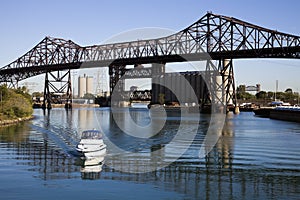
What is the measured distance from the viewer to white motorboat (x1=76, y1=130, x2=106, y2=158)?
94.7 feet

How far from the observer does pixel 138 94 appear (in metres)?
182

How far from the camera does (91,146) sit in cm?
2948

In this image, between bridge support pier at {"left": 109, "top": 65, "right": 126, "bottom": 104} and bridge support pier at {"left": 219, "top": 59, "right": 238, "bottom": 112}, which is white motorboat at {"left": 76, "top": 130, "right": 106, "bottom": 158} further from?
bridge support pier at {"left": 109, "top": 65, "right": 126, "bottom": 104}

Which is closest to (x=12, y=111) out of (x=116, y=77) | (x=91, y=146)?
(x=91, y=146)

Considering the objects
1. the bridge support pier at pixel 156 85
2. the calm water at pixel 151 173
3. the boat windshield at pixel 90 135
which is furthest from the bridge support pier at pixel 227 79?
the boat windshield at pixel 90 135

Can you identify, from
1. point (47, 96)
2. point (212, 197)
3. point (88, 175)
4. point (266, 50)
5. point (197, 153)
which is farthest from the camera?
point (47, 96)

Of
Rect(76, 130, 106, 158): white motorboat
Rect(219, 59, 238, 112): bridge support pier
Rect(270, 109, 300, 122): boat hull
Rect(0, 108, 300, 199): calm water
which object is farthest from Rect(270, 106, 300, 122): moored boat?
Rect(76, 130, 106, 158): white motorboat

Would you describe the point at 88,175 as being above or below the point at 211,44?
below

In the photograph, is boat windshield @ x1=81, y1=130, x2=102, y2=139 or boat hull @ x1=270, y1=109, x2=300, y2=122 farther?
boat hull @ x1=270, y1=109, x2=300, y2=122

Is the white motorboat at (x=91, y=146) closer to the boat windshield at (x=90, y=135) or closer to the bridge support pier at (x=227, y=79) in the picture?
the boat windshield at (x=90, y=135)

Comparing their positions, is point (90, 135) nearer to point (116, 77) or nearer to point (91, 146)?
point (91, 146)

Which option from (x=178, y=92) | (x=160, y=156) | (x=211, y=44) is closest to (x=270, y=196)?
(x=160, y=156)

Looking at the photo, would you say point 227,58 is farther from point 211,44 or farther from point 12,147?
point 12,147

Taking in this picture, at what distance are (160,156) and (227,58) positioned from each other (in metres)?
77.6
